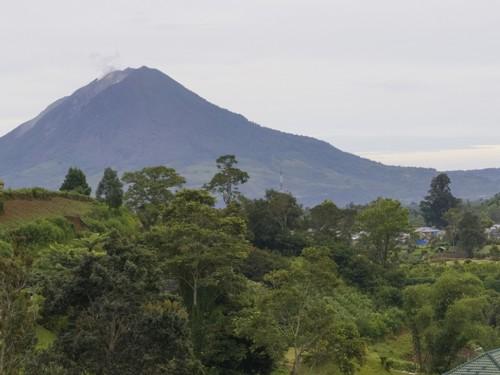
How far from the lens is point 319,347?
20172mm

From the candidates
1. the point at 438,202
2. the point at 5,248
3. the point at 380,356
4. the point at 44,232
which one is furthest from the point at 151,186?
the point at 438,202

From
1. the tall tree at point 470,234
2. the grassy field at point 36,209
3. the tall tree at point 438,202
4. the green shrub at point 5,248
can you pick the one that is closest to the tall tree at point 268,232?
the grassy field at point 36,209

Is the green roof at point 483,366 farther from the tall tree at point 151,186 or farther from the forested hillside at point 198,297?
the tall tree at point 151,186

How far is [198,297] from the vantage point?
2350 centimetres

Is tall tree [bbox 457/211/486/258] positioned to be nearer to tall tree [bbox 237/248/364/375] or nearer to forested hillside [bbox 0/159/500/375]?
forested hillside [bbox 0/159/500/375]

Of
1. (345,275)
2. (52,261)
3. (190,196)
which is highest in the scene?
(190,196)

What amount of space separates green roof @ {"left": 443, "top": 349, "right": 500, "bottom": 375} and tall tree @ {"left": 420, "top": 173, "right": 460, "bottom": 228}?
6340 cm

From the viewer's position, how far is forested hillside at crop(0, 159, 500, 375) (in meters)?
15.3

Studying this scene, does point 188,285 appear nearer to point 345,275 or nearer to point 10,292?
point 10,292

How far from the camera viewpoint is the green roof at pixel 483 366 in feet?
48.4

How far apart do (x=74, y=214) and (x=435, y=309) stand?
1583 cm

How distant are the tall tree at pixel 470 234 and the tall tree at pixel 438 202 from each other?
1837 centimetres

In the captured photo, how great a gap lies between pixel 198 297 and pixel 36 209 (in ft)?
35.3

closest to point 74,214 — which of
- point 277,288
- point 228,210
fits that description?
point 228,210
